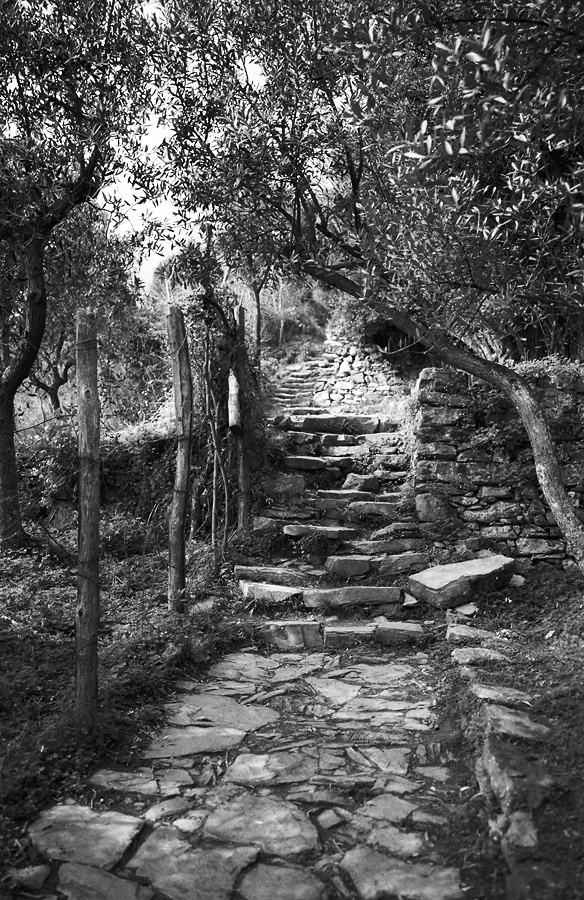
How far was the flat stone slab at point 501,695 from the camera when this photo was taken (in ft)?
Answer: 14.2

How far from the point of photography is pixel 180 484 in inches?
262

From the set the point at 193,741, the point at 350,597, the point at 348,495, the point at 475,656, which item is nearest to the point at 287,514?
the point at 348,495

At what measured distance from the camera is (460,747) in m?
4.14

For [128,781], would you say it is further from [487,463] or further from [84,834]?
[487,463]

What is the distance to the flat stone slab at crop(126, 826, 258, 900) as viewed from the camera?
2.90 meters

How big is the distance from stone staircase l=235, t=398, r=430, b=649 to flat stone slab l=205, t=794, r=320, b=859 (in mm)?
2862

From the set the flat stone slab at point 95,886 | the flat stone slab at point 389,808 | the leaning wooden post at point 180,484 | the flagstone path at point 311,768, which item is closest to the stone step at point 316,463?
the flagstone path at point 311,768

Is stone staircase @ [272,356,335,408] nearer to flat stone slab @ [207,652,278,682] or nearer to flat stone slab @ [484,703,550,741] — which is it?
flat stone slab @ [207,652,278,682]

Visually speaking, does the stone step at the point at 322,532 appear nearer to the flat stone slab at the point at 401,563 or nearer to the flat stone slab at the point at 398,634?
the flat stone slab at the point at 401,563

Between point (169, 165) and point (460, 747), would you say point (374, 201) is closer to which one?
point (169, 165)

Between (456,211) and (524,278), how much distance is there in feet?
3.01

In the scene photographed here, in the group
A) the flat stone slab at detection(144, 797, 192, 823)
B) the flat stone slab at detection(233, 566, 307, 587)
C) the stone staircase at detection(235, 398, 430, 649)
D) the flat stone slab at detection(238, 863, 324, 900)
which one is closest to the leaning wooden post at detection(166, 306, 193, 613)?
the stone staircase at detection(235, 398, 430, 649)

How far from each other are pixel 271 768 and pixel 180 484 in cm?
316

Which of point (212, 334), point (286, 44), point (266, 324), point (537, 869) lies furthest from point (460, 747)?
point (266, 324)
